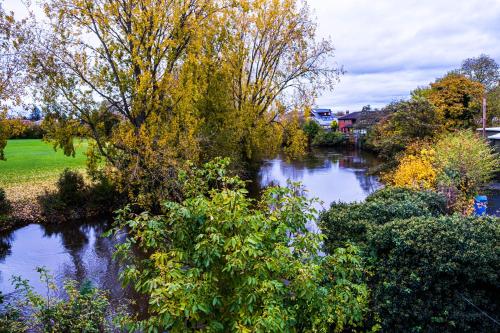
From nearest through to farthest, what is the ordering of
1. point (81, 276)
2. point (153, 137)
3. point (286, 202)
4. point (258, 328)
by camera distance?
point (258, 328)
point (286, 202)
point (81, 276)
point (153, 137)

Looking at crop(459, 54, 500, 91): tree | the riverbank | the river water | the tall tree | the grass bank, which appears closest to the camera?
the river water

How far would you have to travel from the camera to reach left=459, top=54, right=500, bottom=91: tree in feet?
127

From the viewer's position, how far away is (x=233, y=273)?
356 cm

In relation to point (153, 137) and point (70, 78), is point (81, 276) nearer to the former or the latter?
point (153, 137)

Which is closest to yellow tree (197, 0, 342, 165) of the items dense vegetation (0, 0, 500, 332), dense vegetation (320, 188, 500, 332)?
dense vegetation (0, 0, 500, 332)

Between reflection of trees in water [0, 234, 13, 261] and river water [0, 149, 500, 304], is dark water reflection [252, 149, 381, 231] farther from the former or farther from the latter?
reflection of trees in water [0, 234, 13, 261]

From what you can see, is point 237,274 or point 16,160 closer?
point 237,274

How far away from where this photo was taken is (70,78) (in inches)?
533

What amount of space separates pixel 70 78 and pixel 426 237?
41.5ft

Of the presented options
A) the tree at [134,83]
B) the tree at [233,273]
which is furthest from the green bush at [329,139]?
the tree at [233,273]

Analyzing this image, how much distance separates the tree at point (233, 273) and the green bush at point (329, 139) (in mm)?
44481

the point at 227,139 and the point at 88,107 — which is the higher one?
the point at 88,107

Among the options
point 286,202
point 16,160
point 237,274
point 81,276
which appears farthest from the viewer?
point 16,160

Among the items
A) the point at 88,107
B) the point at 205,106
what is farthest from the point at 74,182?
the point at 205,106
